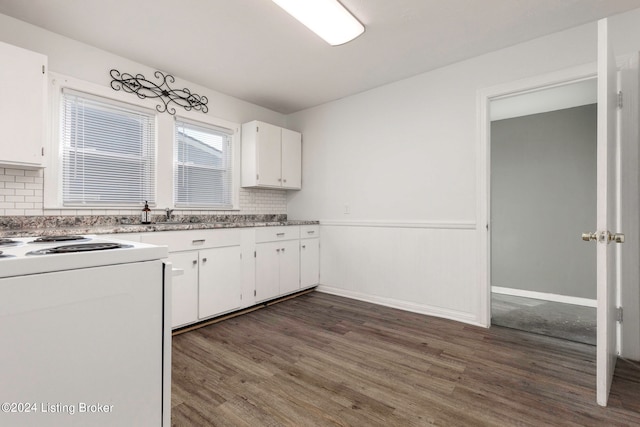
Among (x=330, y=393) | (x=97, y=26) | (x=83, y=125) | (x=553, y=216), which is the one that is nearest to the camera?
(x=330, y=393)

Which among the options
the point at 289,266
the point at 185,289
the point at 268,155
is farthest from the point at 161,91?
the point at 289,266

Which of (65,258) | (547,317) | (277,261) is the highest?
(65,258)

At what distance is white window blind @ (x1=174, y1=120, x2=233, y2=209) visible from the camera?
3.31 metres

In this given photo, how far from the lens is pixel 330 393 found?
5.72ft

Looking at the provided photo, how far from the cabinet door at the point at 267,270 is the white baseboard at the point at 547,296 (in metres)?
3.03

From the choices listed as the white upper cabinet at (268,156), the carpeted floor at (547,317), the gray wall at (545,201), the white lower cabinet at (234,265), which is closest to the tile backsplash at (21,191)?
the white lower cabinet at (234,265)

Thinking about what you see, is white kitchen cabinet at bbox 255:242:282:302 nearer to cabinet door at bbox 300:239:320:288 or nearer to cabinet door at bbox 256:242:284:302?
cabinet door at bbox 256:242:284:302

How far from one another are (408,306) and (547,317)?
4.54ft

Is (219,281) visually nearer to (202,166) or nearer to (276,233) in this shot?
(276,233)

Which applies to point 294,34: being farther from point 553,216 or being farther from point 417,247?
point 553,216

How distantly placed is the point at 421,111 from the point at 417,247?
142cm

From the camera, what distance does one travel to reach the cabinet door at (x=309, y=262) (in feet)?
12.5

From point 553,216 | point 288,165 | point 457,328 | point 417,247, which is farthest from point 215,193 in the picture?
point 553,216

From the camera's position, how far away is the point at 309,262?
12.8ft
